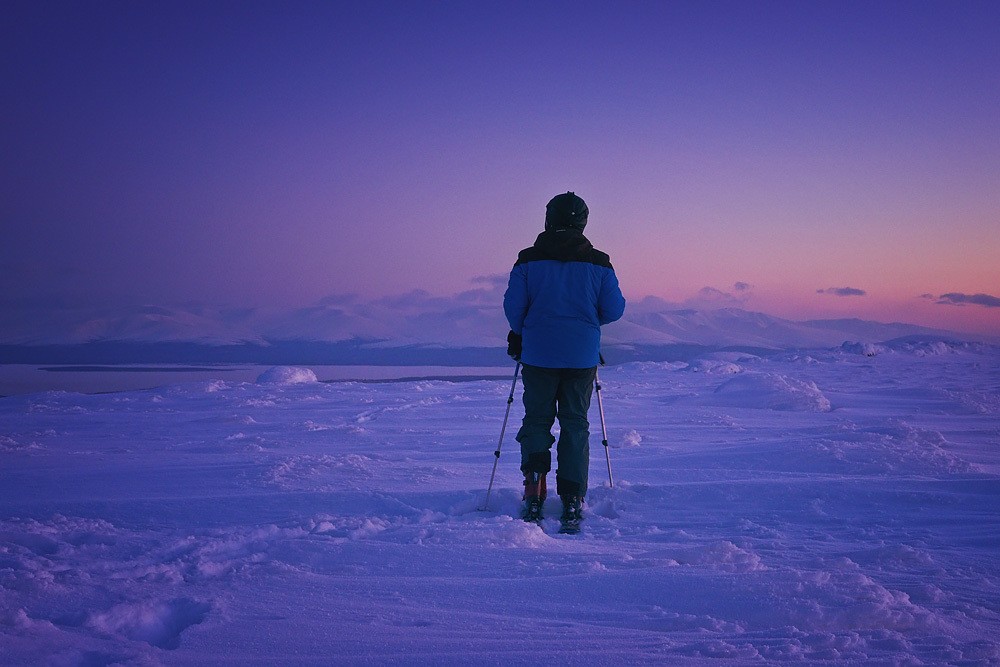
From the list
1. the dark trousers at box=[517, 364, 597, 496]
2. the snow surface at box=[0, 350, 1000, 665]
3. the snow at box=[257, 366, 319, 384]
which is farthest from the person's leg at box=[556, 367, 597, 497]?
the snow at box=[257, 366, 319, 384]

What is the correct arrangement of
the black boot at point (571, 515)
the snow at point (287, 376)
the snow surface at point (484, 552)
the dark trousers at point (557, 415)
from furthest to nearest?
the snow at point (287, 376), the dark trousers at point (557, 415), the black boot at point (571, 515), the snow surface at point (484, 552)

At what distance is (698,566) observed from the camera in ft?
8.28

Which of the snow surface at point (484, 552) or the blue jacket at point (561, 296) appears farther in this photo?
the blue jacket at point (561, 296)

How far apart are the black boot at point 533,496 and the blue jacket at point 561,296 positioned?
706 mm

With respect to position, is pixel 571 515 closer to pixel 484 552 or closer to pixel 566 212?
pixel 484 552

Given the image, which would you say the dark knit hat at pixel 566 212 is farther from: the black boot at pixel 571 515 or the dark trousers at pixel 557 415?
the black boot at pixel 571 515

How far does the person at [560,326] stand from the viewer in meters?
3.64

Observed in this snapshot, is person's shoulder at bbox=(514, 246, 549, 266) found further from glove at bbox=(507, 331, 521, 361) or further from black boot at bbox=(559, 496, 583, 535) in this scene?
black boot at bbox=(559, 496, 583, 535)

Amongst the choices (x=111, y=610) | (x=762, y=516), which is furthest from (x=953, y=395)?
(x=111, y=610)

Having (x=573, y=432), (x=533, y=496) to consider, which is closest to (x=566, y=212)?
(x=573, y=432)

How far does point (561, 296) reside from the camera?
366 cm

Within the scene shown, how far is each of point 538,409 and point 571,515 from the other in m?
0.67

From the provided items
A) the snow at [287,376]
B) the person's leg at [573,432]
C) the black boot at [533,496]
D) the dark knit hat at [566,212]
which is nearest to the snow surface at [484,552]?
the black boot at [533,496]


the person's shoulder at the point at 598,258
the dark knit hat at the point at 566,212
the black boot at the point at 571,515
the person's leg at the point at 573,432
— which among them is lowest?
the black boot at the point at 571,515
